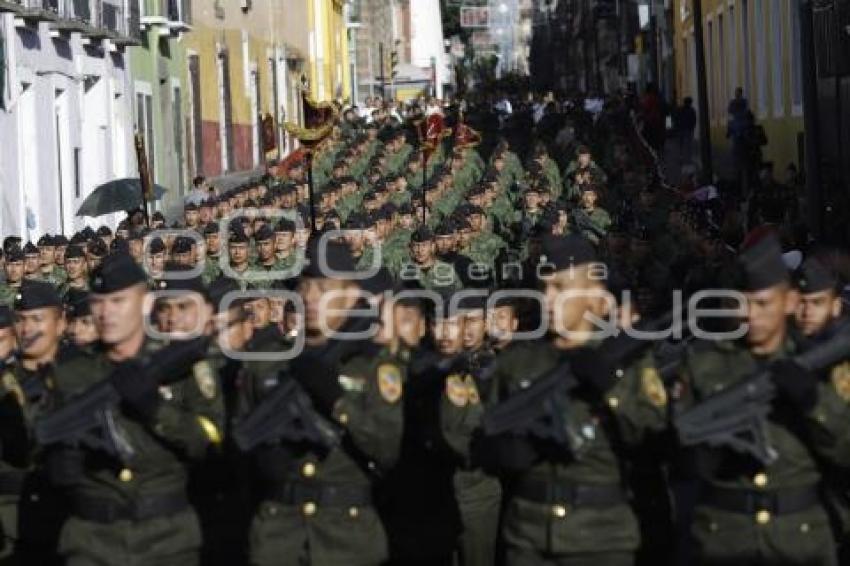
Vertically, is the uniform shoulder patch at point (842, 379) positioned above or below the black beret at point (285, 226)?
below

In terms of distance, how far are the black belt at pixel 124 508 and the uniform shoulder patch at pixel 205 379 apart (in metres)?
0.44

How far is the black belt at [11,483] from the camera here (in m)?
10.5

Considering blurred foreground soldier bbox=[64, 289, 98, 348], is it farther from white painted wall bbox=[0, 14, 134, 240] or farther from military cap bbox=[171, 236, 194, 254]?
white painted wall bbox=[0, 14, 134, 240]

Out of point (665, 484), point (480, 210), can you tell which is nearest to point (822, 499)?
point (665, 484)

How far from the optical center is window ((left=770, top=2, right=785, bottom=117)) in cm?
3403

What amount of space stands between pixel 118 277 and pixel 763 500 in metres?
2.71

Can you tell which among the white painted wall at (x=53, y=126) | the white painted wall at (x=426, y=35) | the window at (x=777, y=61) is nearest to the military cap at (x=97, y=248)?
the white painted wall at (x=53, y=126)

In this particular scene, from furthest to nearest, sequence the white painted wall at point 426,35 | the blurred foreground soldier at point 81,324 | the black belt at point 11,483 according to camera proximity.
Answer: the white painted wall at point 426,35
the blurred foreground soldier at point 81,324
the black belt at point 11,483

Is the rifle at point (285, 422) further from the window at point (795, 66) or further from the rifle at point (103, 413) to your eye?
the window at point (795, 66)

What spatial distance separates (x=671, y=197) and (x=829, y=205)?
1.57 m

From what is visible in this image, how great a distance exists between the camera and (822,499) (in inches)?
332

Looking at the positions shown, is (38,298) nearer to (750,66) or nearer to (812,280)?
(812,280)

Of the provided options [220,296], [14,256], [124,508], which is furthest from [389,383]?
[14,256]

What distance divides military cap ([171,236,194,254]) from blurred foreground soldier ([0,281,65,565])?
6353 millimetres
